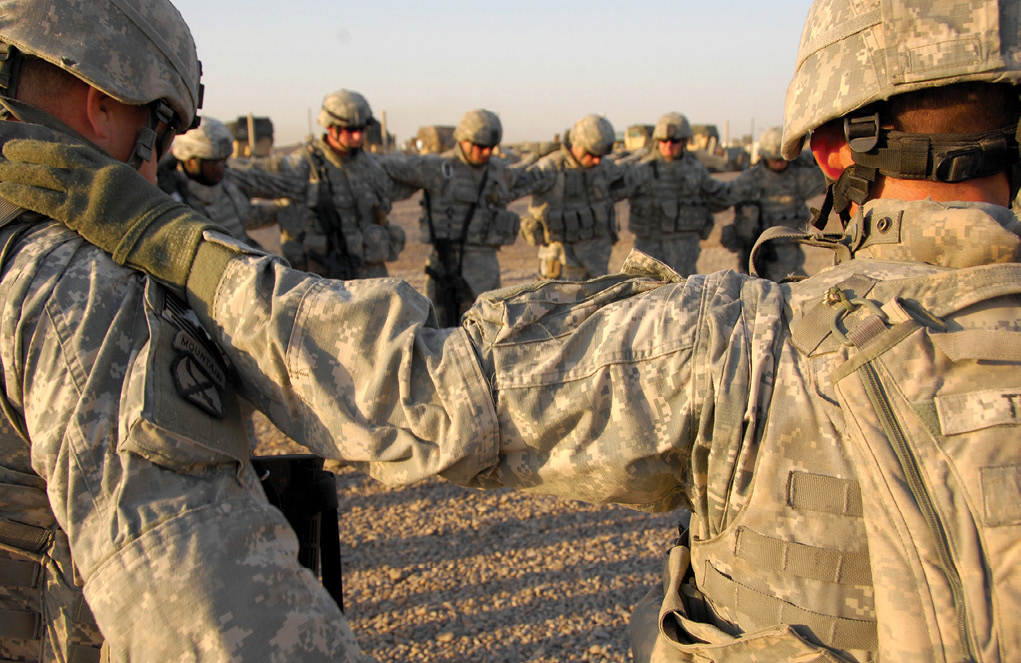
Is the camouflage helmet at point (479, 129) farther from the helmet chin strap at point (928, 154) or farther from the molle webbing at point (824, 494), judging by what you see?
the molle webbing at point (824, 494)

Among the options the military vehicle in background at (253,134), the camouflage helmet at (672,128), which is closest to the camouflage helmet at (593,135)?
the camouflage helmet at (672,128)

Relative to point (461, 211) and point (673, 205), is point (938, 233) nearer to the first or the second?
point (461, 211)

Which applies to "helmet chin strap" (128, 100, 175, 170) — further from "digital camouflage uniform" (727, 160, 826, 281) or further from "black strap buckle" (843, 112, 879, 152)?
"digital camouflage uniform" (727, 160, 826, 281)

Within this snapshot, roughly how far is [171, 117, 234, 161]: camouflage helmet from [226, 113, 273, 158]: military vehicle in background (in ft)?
35.3

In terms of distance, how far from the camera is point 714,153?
83.2 ft

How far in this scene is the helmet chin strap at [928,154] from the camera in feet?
4.77

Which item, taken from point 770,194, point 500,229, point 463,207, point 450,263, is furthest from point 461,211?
point 770,194

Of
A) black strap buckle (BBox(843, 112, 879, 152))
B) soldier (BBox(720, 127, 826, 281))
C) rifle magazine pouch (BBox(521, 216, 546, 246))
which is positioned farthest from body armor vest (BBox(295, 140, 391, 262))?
black strap buckle (BBox(843, 112, 879, 152))

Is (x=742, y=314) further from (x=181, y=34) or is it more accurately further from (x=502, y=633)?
(x=502, y=633)

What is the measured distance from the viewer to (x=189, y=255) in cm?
147

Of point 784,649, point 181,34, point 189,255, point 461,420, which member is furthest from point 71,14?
point 784,649

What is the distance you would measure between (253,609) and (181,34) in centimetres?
131

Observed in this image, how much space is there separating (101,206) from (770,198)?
29.0ft

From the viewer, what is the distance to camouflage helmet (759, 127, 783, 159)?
9172 mm
